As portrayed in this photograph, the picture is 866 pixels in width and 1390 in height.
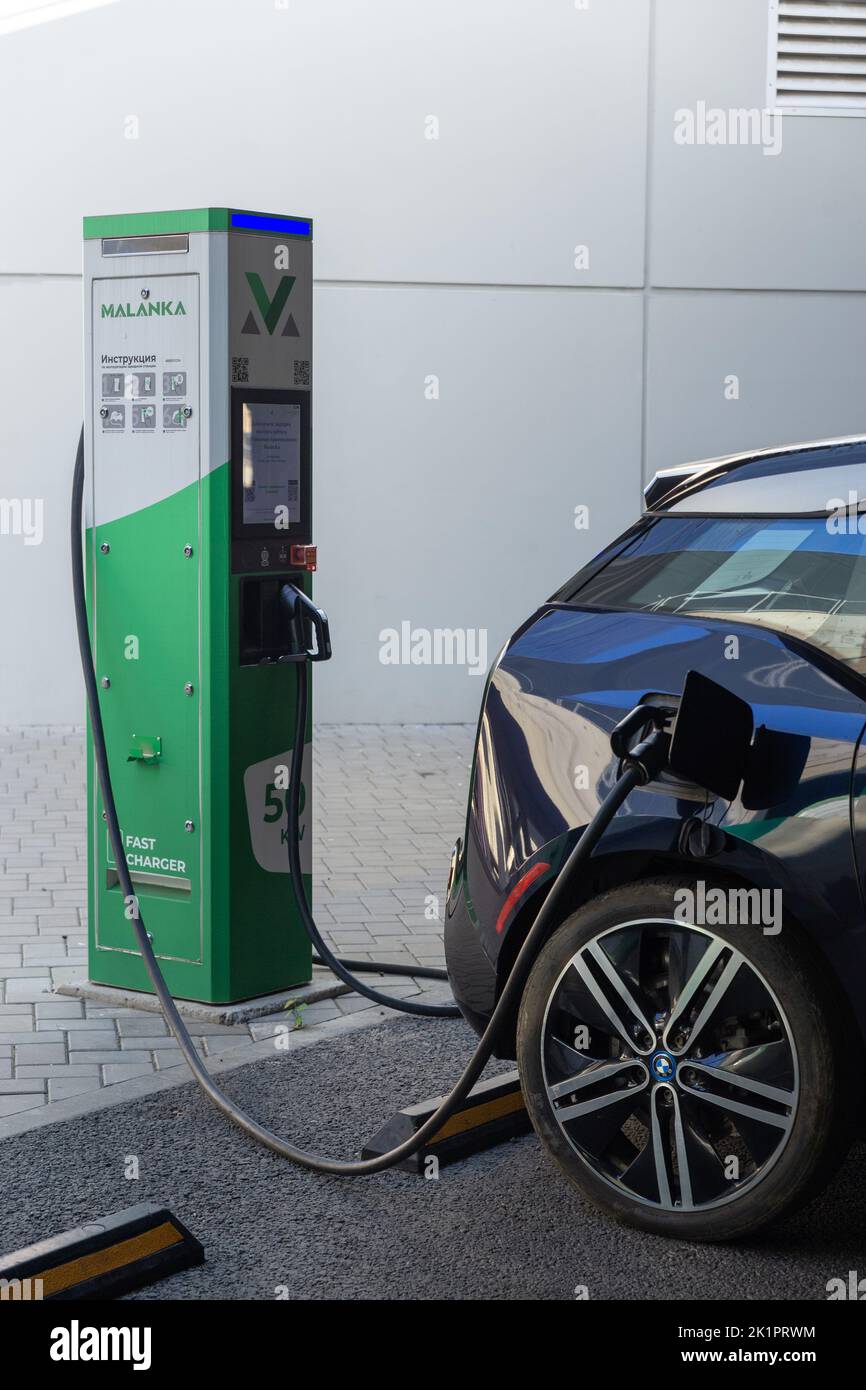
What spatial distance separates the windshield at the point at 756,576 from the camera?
144 inches

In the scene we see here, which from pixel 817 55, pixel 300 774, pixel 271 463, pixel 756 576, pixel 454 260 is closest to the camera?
pixel 756 576

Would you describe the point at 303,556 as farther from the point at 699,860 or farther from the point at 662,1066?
the point at 662,1066

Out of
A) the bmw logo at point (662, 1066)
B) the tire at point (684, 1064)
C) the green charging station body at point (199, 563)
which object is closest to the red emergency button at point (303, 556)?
the green charging station body at point (199, 563)

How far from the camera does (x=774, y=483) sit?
3910 millimetres

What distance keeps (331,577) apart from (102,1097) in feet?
19.8

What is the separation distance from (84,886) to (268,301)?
2777mm

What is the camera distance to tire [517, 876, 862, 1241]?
11.4ft

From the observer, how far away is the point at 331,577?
10.3 m

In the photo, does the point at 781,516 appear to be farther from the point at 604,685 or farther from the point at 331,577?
the point at 331,577

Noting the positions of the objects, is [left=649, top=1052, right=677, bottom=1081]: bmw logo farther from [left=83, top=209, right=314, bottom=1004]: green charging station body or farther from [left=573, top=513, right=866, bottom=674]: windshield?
[left=83, top=209, right=314, bottom=1004]: green charging station body

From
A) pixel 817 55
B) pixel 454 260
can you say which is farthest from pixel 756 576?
pixel 817 55
